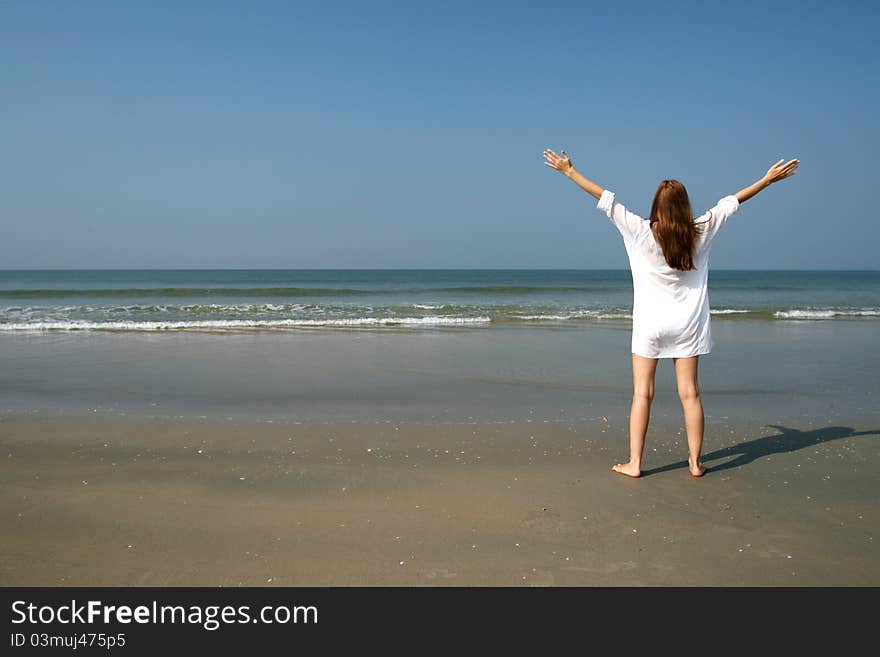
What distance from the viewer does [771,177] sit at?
4051 millimetres

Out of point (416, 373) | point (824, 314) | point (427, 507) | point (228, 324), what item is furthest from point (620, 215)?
point (824, 314)

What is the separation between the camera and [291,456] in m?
4.71

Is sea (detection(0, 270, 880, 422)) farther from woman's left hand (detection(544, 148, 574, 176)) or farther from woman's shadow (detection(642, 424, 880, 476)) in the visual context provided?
woman's left hand (detection(544, 148, 574, 176))

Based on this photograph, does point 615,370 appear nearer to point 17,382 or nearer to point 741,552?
point 741,552

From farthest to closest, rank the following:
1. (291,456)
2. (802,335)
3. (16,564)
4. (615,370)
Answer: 1. (802,335)
2. (615,370)
3. (291,456)
4. (16,564)

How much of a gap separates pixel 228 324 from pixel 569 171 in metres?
13.4

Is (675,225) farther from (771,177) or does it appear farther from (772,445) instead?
(772,445)

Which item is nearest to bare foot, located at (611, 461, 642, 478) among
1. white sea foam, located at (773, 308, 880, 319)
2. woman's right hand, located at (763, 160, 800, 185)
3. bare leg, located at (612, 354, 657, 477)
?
bare leg, located at (612, 354, 657, 477)

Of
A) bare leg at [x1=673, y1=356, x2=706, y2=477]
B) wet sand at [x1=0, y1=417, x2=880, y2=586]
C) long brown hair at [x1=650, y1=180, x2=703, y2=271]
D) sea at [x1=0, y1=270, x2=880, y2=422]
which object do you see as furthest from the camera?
sea at [x1=0, y1=270, x2=880, y2=422]

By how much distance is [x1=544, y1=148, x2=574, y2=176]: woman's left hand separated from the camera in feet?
13.4

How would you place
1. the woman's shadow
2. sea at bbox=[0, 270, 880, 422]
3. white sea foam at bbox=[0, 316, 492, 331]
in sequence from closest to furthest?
the woman's shadow, sea at bbox=[0, 270, 880, 422], white sea foam at bbox=[0, 316, 492, 331]

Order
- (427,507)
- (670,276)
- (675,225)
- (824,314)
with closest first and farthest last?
1. (427,507)
2. (675,225)
3. (670,276)
4. (824,314)
